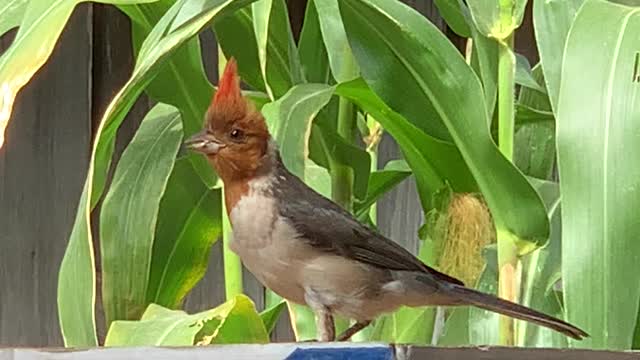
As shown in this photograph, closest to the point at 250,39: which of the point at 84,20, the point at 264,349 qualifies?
the point at 84,20

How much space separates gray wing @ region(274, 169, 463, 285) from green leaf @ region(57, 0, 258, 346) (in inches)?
6.1

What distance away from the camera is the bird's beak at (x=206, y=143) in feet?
2.75

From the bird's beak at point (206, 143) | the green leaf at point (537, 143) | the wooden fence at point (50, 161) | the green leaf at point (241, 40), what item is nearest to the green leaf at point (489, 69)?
the green leaf at point (537, 143)

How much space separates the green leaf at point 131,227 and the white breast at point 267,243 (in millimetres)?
321

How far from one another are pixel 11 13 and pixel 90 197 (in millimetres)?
189

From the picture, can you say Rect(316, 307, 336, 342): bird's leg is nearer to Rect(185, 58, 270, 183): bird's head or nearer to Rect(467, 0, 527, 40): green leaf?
Rect(185, 58, 270, 183): bird's head

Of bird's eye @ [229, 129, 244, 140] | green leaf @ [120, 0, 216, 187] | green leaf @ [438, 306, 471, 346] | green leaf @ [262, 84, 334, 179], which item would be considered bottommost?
green leaf @ [438, 306, 471, 346]

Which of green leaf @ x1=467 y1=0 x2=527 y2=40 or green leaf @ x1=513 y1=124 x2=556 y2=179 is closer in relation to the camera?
green leaf @ x1=467 y1=0 x2=527 y2=40

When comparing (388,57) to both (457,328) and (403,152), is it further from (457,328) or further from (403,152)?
(457,328)

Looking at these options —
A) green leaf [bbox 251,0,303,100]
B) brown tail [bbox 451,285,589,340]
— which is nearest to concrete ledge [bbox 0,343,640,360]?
brown tail [bbox 451,285,589,340]

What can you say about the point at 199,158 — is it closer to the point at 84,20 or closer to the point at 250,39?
the point at 250,39

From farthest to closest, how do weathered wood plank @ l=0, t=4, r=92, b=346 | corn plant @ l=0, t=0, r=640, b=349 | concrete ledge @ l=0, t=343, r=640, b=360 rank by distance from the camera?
weathered wood plank @ l=0, t=4, r=92, b=346 < corn plant @ l=0, t=0, r=640, b=349 < concrete ledge @ l=0, t=343, r=640, b=360

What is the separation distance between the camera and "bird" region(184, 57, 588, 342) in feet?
2.83

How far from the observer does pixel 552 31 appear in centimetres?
110
